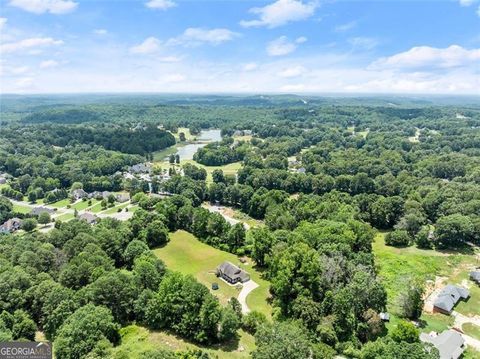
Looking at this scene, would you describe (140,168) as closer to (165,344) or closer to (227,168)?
(227,168)

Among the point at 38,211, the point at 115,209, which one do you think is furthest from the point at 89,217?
the point at 38,211

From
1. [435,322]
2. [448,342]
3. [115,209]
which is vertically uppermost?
[448,342]

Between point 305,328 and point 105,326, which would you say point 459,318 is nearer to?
point 305,328

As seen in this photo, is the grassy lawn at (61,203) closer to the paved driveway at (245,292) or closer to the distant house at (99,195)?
the distant house at (99,195)

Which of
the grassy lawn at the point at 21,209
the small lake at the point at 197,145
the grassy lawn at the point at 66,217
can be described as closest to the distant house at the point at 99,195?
the grassy lawn at the point at 66,217

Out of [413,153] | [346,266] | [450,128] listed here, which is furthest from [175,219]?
[450,128]

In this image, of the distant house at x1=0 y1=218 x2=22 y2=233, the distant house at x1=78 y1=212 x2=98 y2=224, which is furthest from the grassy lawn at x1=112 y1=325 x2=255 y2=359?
the distant house at x1=0 y1=218 x2=22 y2=233
